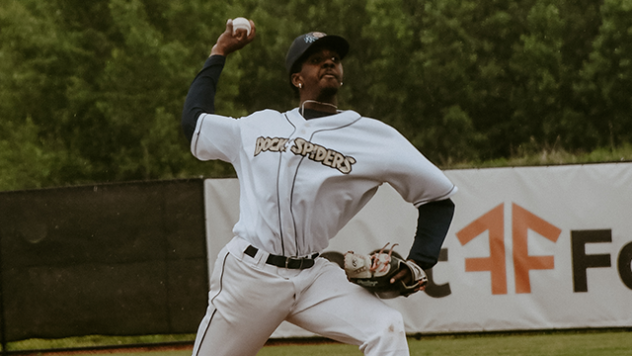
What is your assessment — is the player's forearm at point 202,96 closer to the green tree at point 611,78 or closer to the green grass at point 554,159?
the green grass at point 554,159

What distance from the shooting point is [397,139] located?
3.16m

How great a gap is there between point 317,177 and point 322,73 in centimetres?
53

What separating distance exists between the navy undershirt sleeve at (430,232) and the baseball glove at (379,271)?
0.08m

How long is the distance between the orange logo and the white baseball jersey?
4.20m

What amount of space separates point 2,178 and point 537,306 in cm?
2602

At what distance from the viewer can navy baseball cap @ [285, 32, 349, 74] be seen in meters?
3.29

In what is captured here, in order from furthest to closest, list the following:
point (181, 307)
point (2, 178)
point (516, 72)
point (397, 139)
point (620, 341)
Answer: point (516, 72), point (2, 178), point (181, 307), point (620, 341), point (397, 139)

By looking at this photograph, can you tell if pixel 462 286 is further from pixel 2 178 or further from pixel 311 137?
pixel 2 178

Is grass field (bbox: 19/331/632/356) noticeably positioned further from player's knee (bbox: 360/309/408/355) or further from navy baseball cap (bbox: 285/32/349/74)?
navy baseball cap (bbox: 285/32/349/74)

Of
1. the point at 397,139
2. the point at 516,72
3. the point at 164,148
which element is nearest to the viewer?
the point at 397,139

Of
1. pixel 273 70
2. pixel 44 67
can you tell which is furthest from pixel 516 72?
pixel 44 67

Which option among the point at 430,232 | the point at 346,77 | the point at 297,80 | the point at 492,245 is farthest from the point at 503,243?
the point at 346,77

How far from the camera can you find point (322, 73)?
3312 millimetres

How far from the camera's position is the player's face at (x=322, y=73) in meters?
3.29
